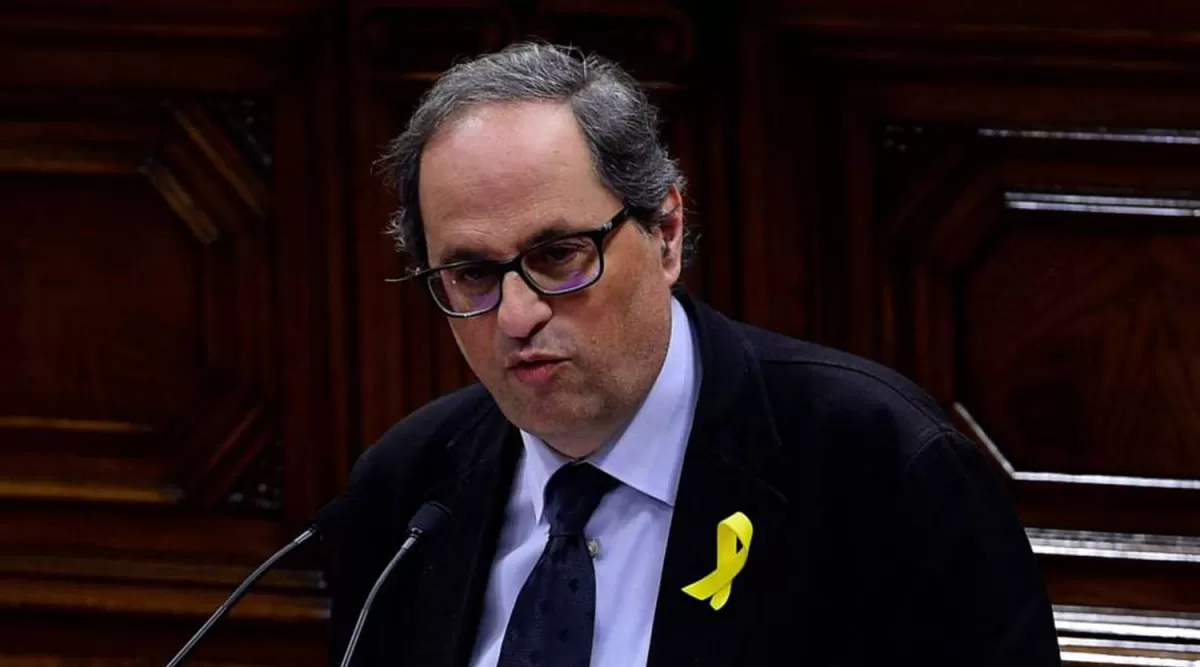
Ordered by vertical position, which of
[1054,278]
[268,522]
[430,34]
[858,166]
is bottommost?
[268,522]

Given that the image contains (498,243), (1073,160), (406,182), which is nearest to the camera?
(498,243)

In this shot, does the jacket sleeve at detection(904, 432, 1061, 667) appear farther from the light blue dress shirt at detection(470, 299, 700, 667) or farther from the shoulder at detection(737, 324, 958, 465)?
the light blue dress shirt at detection(470, 299, 700, 667)

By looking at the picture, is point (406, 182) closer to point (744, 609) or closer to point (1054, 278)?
point (744, 609)

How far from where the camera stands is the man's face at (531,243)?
1506mm

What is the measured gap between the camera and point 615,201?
5.07 feet

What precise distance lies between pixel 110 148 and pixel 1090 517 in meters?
1.41

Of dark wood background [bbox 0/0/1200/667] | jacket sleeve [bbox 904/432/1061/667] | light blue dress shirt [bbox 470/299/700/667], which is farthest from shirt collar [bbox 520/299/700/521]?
dark wood background [bbox 0/0/1200/667]

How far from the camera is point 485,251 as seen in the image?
1522 millimetres

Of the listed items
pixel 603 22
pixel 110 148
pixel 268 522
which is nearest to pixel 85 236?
pixel 110 148

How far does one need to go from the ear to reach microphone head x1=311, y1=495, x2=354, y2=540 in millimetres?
362

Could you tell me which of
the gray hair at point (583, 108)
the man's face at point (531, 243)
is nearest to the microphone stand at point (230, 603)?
the man's face at point (531, 243)

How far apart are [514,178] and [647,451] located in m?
0.30

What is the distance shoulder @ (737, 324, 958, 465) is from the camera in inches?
61.6

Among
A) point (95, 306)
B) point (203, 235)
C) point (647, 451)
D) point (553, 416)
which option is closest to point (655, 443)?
point (647, 451)
